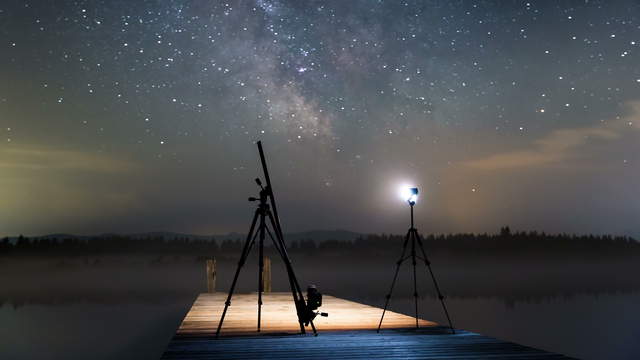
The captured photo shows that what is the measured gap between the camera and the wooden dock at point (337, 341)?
639cm

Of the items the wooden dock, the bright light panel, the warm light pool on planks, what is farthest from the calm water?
the bright light panel

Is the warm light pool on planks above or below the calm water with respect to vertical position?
above

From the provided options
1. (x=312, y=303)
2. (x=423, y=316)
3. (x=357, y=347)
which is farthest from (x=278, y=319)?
(x=423, y=316)

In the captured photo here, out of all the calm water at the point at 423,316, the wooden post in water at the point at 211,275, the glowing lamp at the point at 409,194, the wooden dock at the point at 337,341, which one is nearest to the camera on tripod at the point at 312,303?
the wooden dock at the point at 337,341

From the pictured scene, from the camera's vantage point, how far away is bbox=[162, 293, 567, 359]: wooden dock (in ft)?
21.0

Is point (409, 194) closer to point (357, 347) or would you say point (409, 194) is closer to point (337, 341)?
point (337, 341)

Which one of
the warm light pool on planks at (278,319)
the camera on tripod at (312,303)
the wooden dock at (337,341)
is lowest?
the warm light pool on planks at (278,319)

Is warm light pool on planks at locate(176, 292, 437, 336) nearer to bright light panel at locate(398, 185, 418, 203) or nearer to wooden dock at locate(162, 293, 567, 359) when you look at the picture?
wooden dock at locate(162, 293, 567, 359)

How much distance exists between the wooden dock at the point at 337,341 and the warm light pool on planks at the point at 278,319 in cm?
1

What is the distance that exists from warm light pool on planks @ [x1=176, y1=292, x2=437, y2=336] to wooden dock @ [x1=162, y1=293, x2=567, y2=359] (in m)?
0.01

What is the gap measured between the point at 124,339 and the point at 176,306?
1697 centimetres

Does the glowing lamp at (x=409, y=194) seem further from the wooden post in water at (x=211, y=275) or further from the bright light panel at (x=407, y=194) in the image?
the wooden post in water at (x=211, y=275)

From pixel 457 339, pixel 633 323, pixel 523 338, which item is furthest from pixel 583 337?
pixel 457 339

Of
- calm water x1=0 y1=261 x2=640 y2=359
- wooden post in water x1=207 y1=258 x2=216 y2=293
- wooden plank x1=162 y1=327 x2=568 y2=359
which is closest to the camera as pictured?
wooden plank x1=162 y1=327 x2=568 y2=359
